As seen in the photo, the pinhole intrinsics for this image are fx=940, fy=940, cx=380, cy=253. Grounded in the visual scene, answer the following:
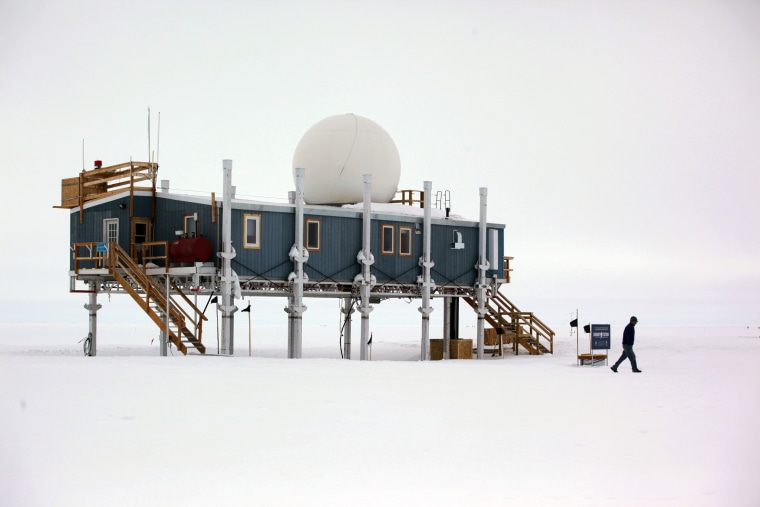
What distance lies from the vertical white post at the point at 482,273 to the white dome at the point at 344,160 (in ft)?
14.6

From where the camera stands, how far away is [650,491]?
43.1 ft

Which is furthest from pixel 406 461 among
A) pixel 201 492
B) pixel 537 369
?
pixel 537 369

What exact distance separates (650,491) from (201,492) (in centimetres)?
618

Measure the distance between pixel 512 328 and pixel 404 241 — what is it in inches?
334

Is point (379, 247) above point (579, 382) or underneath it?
above

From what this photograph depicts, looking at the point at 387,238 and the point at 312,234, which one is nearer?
the point at 312,234

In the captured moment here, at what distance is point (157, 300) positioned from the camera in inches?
1351

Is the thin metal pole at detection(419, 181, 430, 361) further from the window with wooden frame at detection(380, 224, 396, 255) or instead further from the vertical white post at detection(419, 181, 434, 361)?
the window with wooden frame at detection(380, 224, 396, 255)

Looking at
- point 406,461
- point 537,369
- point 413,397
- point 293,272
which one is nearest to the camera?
point 406,461

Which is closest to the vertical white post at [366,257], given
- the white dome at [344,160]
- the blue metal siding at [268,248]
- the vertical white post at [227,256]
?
the white dome at [344,160]

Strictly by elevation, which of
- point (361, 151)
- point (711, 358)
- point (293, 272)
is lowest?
point (711, 358)

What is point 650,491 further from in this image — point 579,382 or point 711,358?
point 711,358

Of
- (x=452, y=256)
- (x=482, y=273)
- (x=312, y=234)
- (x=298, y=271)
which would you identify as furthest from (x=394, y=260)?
(x=298, y=271)

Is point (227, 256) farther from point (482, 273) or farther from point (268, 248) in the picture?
point (482, 273)
